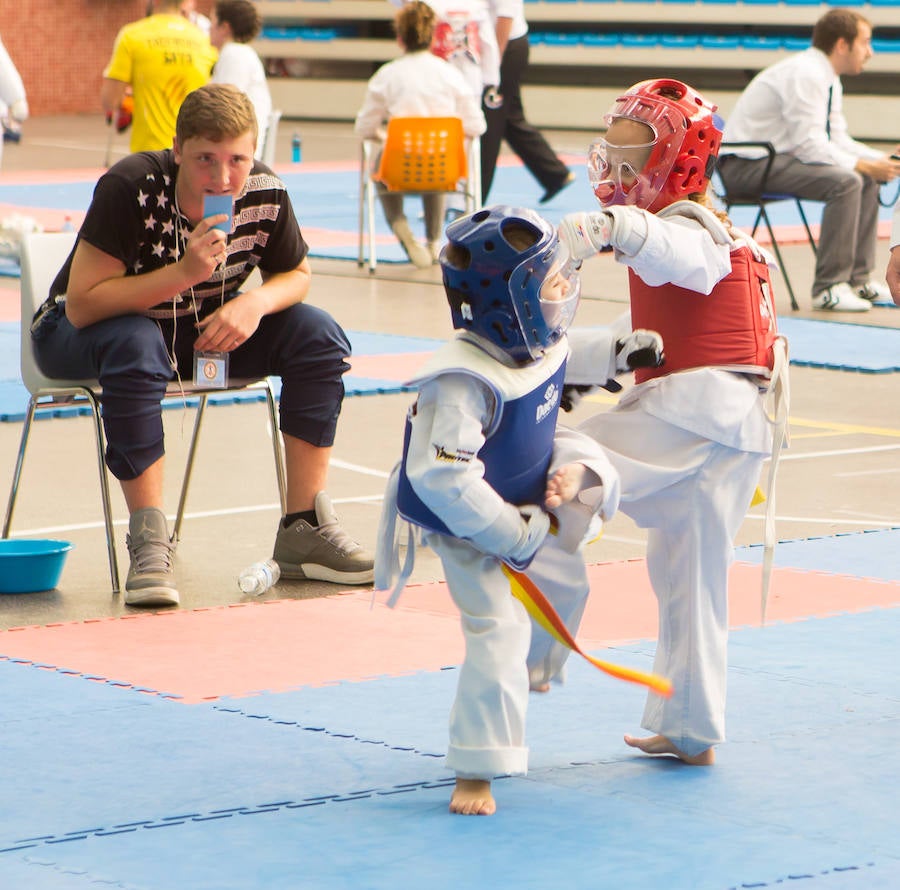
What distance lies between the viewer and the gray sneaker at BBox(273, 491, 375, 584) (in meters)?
5.11

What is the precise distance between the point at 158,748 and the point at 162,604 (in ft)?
3.93

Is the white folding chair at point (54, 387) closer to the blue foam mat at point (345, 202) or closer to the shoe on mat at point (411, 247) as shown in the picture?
the shoe on mat at point (411, 247)

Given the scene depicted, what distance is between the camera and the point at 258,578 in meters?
4.98

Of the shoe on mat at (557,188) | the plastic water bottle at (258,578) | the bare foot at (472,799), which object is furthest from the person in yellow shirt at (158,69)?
the bare foot at (472,799)

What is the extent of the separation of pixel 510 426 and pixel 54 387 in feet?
7.54

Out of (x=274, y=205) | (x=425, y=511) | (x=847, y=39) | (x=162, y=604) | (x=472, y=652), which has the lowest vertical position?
(x=162, y=604)

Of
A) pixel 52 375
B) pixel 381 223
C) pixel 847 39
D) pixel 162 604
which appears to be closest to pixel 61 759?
pixel 162 604

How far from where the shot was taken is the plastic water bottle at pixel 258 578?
16.3 ft

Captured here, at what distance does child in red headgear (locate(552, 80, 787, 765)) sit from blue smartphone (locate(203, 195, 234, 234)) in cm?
157

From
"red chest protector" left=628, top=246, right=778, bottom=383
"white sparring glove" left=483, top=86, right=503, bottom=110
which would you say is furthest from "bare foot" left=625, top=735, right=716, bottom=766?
"white sparring glove" left=483, top=86, right=503, bottom=110

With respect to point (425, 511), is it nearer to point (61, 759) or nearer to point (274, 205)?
point (61, 759)

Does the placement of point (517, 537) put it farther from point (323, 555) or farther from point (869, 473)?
point (869, 473)

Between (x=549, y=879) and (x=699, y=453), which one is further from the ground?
(x=699, y=453)

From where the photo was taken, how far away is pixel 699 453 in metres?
3.49
